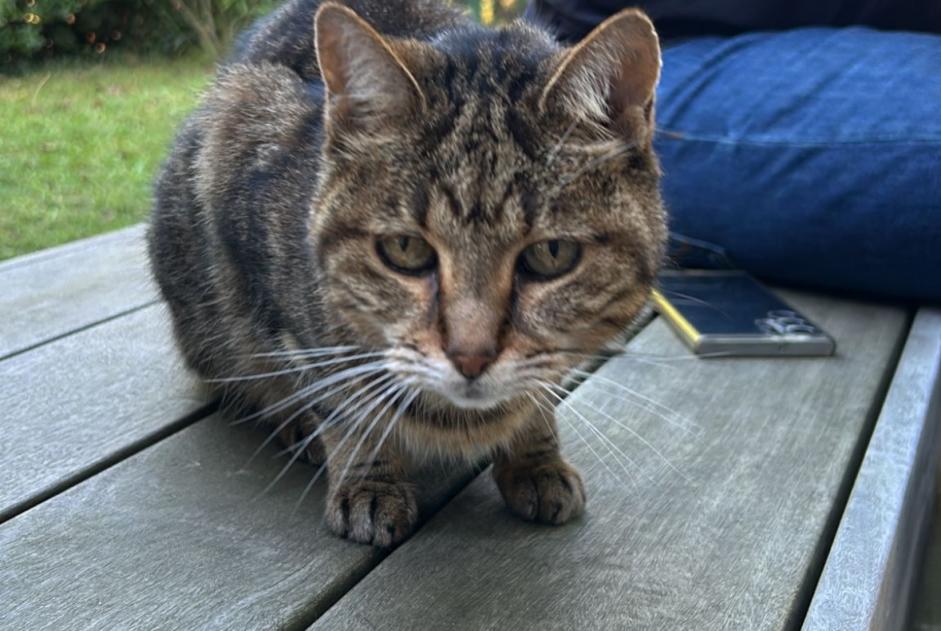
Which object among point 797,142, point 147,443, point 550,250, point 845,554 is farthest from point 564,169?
point 797,142

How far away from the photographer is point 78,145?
279 centimetres

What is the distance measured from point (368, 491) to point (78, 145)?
2057 mm

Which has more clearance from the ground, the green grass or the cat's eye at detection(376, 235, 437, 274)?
the cat's eye at detection(376, 235, 437, 274)

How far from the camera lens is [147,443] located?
4.48ft

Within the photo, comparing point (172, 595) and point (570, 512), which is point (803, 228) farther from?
point (172, 595)

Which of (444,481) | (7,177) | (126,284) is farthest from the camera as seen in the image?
(7,177)

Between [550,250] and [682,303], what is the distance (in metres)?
0.84

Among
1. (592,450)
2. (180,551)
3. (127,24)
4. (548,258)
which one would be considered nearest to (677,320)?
(592,450)

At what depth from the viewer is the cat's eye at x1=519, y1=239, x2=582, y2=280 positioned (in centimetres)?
108

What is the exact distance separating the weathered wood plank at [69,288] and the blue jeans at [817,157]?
1.21m

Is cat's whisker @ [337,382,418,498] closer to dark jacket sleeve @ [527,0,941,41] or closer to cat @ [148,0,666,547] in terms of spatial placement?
cat @ [148,0,666,547]

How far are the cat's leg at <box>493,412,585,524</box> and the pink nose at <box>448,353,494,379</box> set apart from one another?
252mm

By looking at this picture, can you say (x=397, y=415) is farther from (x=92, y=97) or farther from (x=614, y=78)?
(x=92, y=97)

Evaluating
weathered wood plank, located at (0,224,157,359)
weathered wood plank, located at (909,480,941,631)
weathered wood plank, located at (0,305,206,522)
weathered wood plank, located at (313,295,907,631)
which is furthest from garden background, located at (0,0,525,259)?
weathered wood plank, located at (909,480,941,631)
